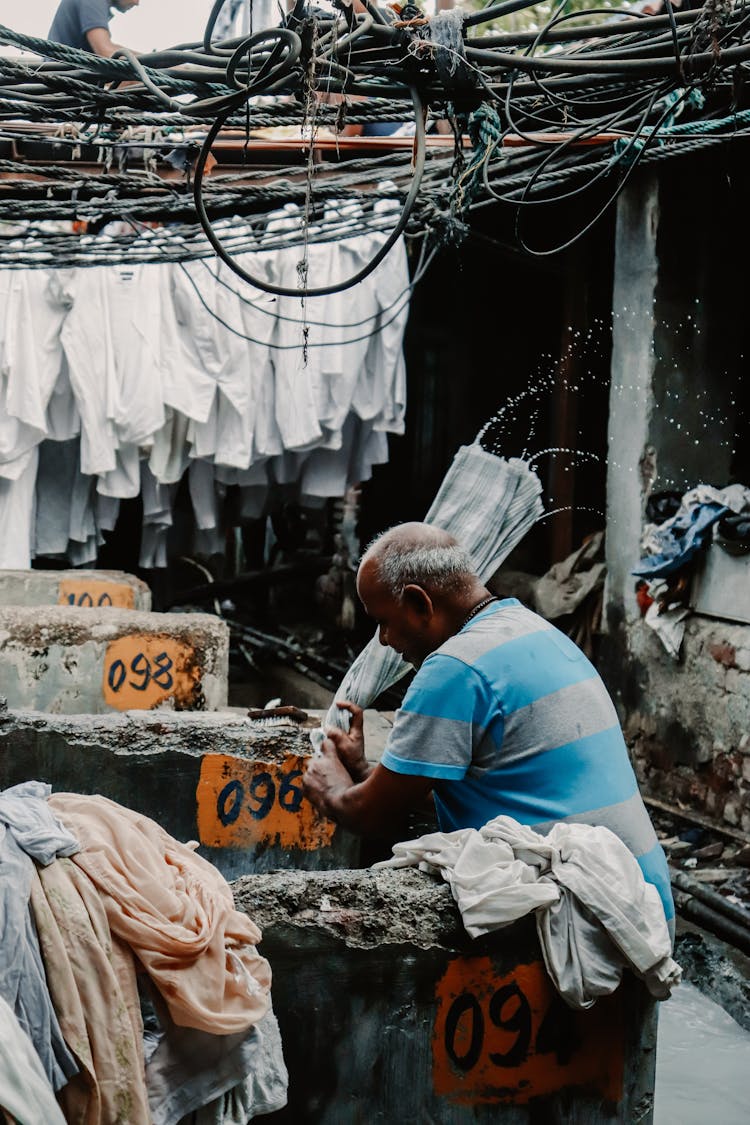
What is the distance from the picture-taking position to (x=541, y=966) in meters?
2.62

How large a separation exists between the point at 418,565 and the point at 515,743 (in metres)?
0.54

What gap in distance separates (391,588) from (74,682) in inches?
131

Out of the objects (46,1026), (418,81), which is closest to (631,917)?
(46,1026)

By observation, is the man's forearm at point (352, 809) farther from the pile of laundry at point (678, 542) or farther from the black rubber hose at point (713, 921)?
the pile of laundry at point (678, 542)

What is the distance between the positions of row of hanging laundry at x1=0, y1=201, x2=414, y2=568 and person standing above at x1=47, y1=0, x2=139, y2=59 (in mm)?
1796

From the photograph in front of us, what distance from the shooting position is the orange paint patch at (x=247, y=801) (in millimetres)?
4305

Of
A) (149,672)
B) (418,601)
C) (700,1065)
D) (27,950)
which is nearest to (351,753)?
(418,601)

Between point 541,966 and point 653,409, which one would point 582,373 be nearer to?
point 653,409

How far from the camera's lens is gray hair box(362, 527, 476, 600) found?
118 inches

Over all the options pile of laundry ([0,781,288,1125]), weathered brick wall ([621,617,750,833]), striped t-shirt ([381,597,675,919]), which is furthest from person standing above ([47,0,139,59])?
pile of laundry ([0,781,288,1125])

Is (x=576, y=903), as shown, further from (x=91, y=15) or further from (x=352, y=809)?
(x=91, y=15)

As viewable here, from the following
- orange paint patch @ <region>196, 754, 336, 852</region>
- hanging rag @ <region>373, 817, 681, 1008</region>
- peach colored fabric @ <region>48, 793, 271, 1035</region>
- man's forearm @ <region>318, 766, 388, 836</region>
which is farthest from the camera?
orange paint patch @ <region>196, 754, 336, 852</region>

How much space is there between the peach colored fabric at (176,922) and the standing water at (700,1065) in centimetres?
232

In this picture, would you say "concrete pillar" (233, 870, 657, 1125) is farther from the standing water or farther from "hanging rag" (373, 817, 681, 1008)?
the standing water
